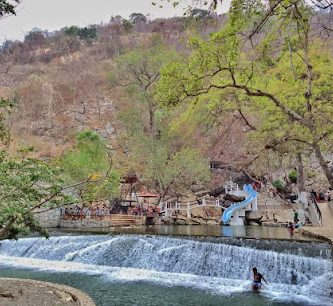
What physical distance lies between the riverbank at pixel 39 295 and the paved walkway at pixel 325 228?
957 cm

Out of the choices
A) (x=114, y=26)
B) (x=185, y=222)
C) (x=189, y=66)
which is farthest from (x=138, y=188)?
(x=114, y=26)

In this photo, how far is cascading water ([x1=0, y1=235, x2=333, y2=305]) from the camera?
42.5ft

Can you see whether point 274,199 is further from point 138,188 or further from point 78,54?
point 78,54

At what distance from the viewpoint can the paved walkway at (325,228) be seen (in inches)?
648

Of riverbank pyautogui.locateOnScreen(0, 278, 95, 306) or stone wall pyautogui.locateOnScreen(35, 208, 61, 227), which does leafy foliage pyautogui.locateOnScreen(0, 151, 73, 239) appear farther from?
stone wall pyautogui.locateOnScreen(35, 208, 61, 227)

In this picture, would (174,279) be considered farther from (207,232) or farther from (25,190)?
(25,190)

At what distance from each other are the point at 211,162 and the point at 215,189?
335 cm

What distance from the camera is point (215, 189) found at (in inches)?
1261

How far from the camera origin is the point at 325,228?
18562 mm

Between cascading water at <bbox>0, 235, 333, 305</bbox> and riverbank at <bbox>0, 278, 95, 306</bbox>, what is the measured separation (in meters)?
4.91

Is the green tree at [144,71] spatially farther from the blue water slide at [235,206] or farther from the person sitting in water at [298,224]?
the person sitting in water at [298,224]

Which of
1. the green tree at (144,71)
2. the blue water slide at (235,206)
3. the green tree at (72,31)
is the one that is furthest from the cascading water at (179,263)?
the green tree at (72,31)

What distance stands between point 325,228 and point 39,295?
13609mm

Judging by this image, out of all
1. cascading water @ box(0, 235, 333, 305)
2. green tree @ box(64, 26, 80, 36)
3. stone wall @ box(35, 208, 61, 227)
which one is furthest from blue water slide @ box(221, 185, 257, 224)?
green tree @ box(64, 26, 80, 36)
